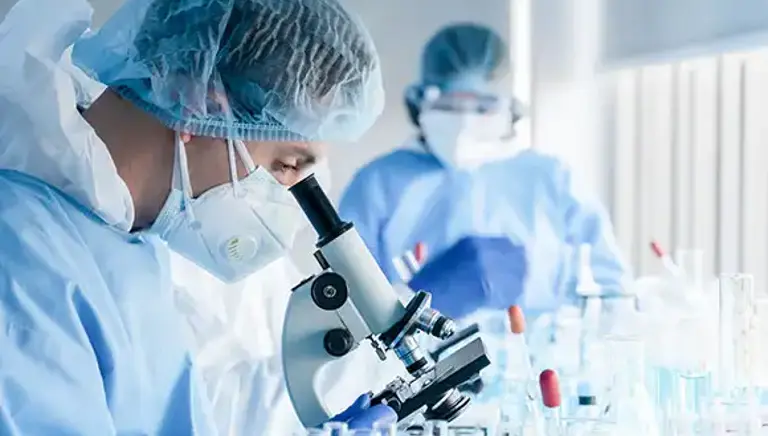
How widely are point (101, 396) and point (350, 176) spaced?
1779mm

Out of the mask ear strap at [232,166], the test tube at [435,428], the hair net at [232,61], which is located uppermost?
the hair net at [232,61]

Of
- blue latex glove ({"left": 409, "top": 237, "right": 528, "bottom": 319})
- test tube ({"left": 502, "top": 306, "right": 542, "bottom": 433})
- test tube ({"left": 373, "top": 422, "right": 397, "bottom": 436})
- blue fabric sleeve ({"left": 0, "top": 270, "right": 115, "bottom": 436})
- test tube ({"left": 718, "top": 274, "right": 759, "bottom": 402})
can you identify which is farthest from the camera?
blue latex glove ({"left": 409, "top": 237, "right": 528, "bottom": 319})

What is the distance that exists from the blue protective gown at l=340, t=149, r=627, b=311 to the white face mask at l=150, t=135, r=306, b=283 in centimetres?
121

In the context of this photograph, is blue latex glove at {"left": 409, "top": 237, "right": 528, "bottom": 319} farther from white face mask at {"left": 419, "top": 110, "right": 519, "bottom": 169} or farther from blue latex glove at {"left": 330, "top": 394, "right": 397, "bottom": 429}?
blue latex glove at {"left": 330, "top": 394, "right": 397, "bottom": 429}

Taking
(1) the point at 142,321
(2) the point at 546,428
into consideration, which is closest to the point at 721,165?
(2) the point at 546,428

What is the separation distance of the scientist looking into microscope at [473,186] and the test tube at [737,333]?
2.78 feet

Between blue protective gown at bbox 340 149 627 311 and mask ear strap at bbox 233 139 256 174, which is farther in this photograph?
blue protective gown at bbox 340 149 627 311

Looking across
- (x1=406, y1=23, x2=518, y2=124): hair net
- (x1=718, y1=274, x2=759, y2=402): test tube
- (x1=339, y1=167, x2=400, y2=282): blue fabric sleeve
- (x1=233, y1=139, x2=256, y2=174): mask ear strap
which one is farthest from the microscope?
(x1=406, y1=23, x2=518, y2=124): hair net

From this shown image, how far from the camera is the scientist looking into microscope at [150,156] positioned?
1055 mm

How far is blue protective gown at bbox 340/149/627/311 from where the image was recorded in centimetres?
255

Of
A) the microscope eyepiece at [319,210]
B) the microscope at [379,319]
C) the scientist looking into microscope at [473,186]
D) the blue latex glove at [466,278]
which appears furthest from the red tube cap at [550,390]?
the scientist looking into microscope at [473,186]

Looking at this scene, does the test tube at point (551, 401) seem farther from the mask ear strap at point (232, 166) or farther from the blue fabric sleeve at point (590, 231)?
the blue fabric sleeve at point (590, 231)

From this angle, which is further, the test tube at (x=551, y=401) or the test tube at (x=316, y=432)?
the test tube at (x=551, y=401)

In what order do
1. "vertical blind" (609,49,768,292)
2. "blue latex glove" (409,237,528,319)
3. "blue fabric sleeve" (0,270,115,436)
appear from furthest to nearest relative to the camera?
"vertical blind" (609,49,768,292) < "blue latex glove" (409,237,528,319) < "blue fabric sleeve" (0,270,115,436)
